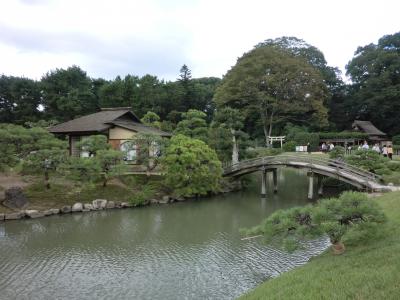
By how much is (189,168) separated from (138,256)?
951cm

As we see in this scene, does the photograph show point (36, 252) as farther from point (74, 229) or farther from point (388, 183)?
point (388, 183)

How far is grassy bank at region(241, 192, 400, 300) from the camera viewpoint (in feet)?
16.4

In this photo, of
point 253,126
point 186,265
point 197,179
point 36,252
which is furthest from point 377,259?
point 253,126

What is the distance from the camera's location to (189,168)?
19922 mm

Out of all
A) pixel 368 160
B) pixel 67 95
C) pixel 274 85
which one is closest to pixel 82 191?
pixel 368 160

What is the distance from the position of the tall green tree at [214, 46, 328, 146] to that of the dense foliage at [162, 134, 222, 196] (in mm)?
16422

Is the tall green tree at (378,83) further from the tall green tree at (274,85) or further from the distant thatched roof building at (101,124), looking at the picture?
the distant thatched roof building at (101,124)

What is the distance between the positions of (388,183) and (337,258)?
1163 cm

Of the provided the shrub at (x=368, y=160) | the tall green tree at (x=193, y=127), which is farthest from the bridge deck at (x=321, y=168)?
the tall green tree at (x=193, y=127)

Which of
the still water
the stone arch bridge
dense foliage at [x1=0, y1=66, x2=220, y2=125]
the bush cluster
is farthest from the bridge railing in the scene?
dense foliage at [x1=0, y1=66, x2=220, y2=125]

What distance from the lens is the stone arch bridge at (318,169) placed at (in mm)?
16781

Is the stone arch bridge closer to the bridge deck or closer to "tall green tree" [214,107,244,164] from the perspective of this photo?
the bridge deck

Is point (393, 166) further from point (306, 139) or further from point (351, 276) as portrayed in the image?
point (306, 139)

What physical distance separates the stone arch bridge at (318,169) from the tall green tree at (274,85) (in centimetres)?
1395
